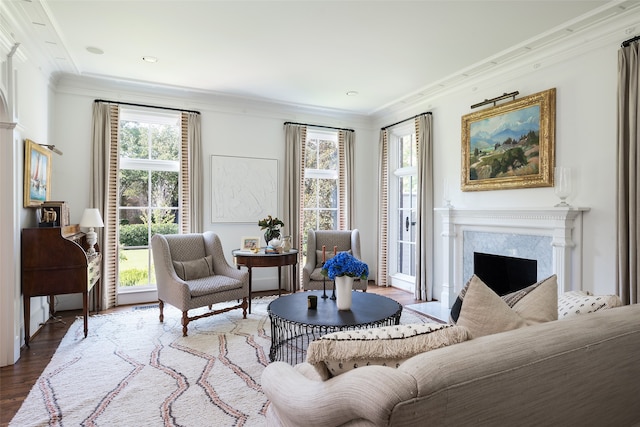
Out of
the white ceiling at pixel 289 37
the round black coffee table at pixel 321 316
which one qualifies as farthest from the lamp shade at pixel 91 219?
the round black coffee table at pixel 321 316

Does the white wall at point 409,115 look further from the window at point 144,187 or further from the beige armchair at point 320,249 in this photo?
the beige armchair at point 320,249

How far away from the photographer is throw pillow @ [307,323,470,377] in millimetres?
1093

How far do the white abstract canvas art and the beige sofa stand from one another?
158 inches

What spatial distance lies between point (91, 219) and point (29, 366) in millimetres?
1647

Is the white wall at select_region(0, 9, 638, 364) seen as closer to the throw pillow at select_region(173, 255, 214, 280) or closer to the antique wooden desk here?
the antique wooden desk

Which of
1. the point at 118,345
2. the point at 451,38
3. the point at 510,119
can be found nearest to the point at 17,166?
the point at 118,345

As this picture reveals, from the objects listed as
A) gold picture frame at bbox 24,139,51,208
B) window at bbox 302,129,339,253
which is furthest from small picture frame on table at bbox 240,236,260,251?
gold picture frame at bbox 24,139,51,208

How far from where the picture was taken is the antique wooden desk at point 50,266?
10.5ft

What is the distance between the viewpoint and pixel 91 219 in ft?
13.2

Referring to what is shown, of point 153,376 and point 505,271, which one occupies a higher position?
point 505,271

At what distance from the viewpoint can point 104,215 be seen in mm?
4477

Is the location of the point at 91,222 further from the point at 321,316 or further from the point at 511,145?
the point at 511,145

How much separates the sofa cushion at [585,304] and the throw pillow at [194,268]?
3.42 m

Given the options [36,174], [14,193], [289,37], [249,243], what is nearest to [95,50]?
[36,174]
